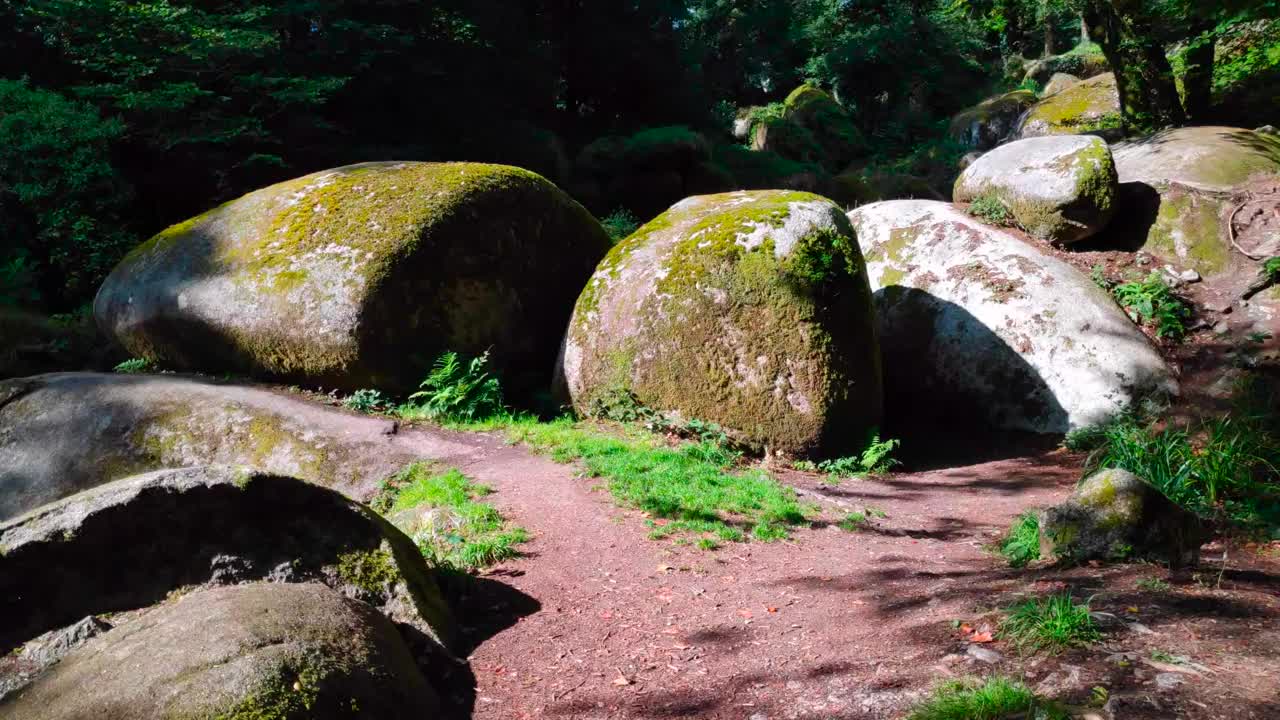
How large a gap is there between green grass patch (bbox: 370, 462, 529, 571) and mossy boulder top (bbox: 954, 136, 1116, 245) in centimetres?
894

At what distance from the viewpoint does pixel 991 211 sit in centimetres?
1165

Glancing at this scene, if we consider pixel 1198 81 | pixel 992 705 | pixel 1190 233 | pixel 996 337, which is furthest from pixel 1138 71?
pixel 992 705

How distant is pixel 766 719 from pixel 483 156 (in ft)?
51.5

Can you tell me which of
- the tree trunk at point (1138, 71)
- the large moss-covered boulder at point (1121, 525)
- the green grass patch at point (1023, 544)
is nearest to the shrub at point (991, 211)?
the tree trunk at point (1138, 71)

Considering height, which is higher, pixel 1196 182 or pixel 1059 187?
pixel 1196 182

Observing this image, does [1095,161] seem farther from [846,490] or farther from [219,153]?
[219,153]

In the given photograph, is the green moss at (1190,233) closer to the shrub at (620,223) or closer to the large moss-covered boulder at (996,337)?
the large moss-covered boulder at (996,337)

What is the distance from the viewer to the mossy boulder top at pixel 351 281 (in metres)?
8.41

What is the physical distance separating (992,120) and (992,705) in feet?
82.5

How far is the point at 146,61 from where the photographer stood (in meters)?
12.3

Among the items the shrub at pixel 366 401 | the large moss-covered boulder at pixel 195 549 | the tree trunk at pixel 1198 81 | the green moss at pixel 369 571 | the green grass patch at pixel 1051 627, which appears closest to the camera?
the green grass patch at pixel 1051 627

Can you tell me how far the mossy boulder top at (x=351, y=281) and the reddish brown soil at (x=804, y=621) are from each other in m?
2.62

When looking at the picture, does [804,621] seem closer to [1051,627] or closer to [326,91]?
[1051,627]

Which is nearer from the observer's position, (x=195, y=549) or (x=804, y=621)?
(x=195, y=549)
